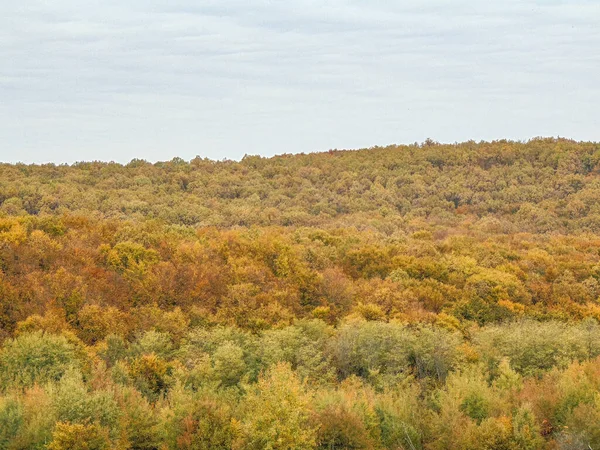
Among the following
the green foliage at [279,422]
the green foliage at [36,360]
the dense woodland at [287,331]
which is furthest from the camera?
the green foliage at [36,360]

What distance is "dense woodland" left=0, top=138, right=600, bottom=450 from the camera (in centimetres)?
3381

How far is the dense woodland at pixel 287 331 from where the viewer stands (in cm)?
3381

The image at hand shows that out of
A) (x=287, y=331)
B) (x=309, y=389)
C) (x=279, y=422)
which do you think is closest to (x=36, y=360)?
(x=309, y=389)

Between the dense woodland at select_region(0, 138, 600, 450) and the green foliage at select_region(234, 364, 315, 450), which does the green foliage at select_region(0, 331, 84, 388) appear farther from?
the green foliage at select_region(234, 364, 315, 450)

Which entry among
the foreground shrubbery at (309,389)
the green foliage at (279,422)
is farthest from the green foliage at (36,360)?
the green foliage at (279,422)

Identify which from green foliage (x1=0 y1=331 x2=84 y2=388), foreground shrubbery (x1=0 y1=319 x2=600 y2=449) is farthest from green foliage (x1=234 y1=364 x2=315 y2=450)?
green foliage (x1=0 y1=331 x2=84 y2=388)

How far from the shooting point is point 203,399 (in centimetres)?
3503

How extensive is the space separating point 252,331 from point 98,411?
21161 mm

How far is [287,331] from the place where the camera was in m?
48.3

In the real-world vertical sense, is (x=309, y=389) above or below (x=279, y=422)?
below

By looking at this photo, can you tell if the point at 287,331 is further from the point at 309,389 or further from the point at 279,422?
the point at 279,422

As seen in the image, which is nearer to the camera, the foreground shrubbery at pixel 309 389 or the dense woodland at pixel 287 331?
the foreground shrubbery at pixel 309 389

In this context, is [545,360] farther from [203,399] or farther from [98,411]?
[98,411]

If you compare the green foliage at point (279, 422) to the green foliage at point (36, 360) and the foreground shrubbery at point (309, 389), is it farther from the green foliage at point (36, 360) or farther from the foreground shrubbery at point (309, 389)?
the green foliage at point (36, 360)
